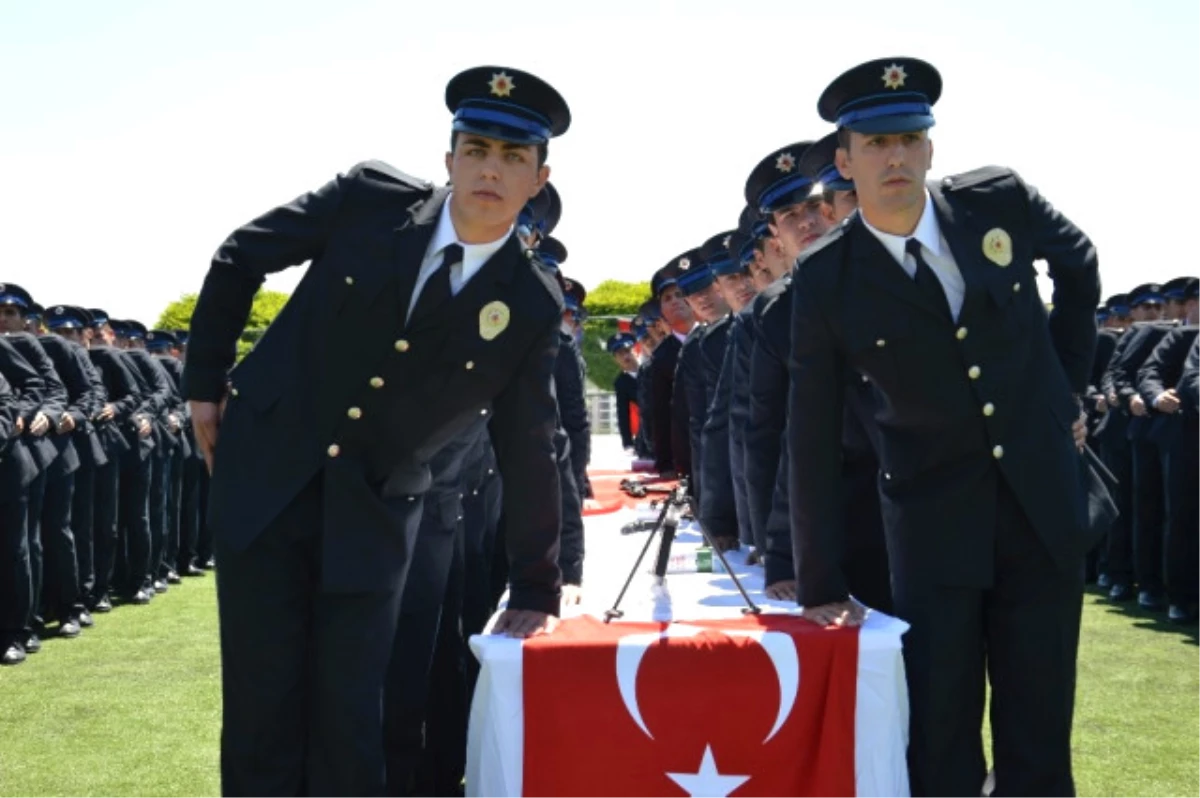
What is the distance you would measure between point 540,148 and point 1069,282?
142 cm

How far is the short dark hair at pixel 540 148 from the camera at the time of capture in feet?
10.7

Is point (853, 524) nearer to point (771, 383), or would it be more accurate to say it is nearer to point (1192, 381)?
point (771, 383)

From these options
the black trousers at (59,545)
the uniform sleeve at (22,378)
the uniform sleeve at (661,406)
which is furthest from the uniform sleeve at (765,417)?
the uniform sleeve at (661,406)

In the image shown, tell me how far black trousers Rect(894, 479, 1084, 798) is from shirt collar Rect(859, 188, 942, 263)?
0.60m

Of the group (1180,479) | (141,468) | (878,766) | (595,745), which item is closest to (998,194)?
(878,766)

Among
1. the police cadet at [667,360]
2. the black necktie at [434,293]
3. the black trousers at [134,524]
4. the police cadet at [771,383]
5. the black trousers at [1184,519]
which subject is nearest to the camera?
the black necktie at [434,293]

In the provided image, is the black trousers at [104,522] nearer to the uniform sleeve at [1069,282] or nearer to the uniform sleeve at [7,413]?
the uniform sleeve at [7,413]

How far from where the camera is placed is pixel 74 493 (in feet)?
30.6

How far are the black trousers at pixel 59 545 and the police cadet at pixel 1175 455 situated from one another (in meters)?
7.02

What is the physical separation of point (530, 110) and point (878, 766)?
1785 millimetres

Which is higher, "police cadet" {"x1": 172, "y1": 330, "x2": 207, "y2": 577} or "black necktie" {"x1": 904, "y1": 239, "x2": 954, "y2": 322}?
"black necktie" {"x1": 904, "y1": 239, "x2": 954, "y2": 322}

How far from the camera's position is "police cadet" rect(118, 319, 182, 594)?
A: 10.9 metres

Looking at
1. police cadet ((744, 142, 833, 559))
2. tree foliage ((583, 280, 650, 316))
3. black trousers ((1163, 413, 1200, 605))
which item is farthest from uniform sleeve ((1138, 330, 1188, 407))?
tree foliage ((583, 280, 650, 316))

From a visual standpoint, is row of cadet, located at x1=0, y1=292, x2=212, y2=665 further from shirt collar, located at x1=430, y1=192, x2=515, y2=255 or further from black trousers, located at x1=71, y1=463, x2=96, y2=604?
shirt collar, located at x1=430, y1=192, x2=515, y2=255
